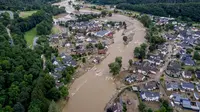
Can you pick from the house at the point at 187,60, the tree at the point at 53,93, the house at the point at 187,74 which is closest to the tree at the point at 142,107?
the tree at the point at 53,93

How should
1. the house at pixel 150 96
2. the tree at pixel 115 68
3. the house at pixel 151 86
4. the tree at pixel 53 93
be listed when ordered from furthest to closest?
the tree at pixel 115 68, the house at pixel 151 86, the house at pixel 150 96, the tree at pixel 53 93

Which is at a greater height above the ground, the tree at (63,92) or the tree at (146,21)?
the tree at (146,21)

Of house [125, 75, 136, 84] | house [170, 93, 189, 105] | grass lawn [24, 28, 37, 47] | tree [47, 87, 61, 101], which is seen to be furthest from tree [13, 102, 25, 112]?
grass lawn [24, 28, 37, 47]

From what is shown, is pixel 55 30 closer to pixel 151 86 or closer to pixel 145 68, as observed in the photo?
pixel 145 68

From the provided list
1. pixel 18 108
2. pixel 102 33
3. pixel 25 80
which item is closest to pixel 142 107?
pixel 18 108

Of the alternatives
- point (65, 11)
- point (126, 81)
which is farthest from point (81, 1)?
point (126, 81)

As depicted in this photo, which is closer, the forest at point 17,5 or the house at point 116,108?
the house at point 116,108

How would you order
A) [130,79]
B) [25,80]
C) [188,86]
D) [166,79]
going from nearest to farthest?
[25,80] < [188,86] < [130,79] < [166,79]

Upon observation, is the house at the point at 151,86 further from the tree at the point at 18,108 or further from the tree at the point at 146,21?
the tree at the point at 146,21
